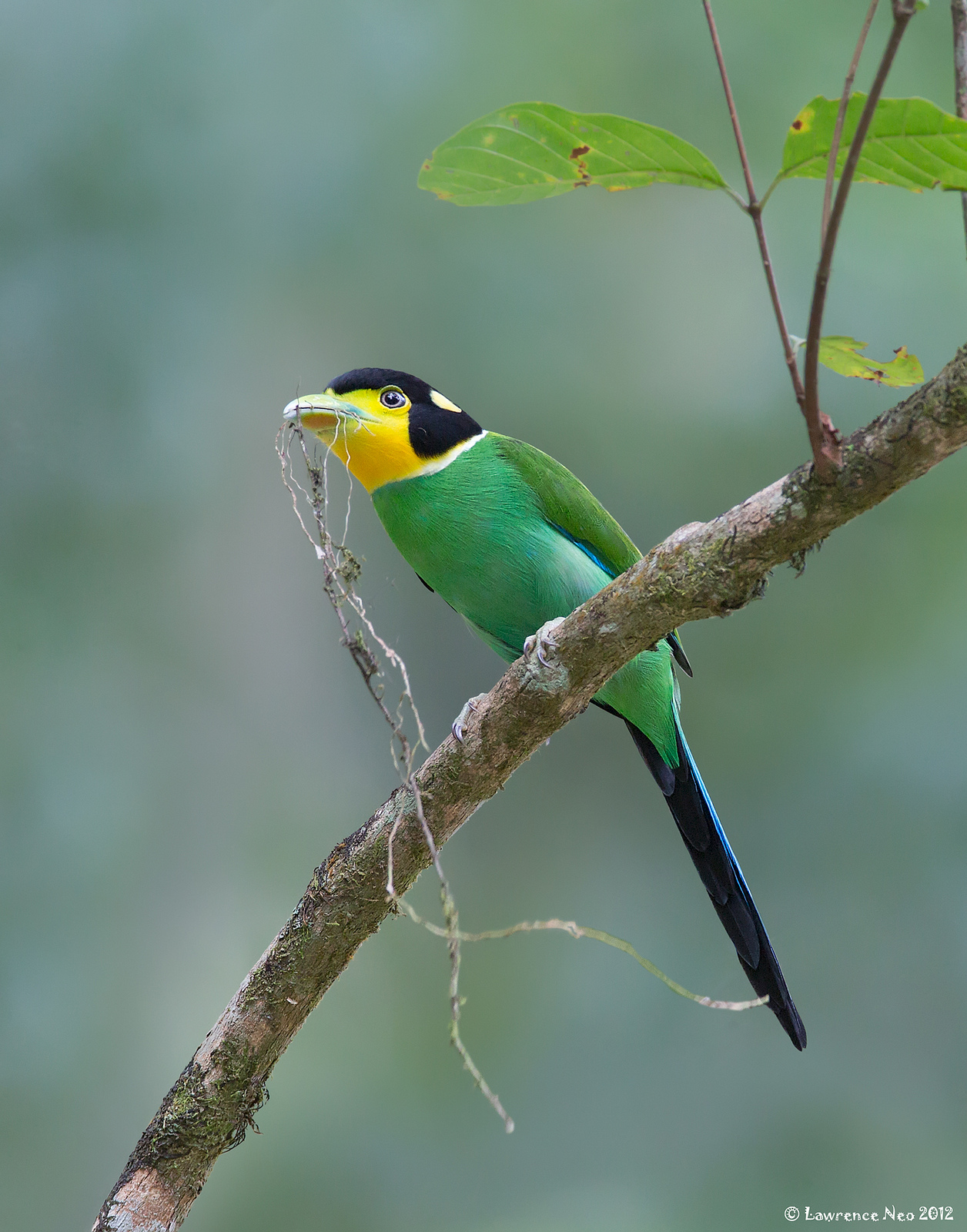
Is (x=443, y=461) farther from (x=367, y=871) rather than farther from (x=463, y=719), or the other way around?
(x=367, y=871)

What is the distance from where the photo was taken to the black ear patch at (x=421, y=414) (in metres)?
2.05

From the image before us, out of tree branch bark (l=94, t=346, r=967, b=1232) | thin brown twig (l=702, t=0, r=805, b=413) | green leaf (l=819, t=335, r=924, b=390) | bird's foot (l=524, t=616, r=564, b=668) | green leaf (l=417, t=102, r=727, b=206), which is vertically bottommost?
tree branch bark (l=94, t=346, r=967, b=1232)

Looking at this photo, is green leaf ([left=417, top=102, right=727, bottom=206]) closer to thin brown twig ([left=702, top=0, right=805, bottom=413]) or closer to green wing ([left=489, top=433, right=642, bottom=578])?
thin brown twig ([left=702, top=0, right=805, bottom=413])

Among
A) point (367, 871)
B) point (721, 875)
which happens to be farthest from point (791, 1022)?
point (367, 871)

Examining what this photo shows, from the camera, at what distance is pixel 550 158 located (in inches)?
38.5

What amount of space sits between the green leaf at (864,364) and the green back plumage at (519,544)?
95 cm

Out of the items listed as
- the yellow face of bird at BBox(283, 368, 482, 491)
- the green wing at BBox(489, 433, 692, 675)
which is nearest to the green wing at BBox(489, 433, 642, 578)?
the green wing at BBox(489, 433, 692, 675)

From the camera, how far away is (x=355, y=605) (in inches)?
55.2

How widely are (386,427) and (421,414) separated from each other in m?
0.08

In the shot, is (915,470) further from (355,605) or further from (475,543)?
(475,543)

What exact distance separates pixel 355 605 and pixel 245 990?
0.64 m

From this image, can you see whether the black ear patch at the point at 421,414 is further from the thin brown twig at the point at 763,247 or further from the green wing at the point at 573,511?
the thin brown twig at the point at 763,247

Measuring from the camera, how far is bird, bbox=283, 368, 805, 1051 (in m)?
1.98

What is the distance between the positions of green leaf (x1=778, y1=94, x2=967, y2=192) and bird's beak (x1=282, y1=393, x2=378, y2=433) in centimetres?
114
